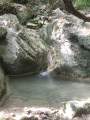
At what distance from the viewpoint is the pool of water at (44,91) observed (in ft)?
20.8

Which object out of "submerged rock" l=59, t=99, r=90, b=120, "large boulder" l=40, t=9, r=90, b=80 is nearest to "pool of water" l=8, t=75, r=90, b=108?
"large boulder" l=40, t=9, r=90, b=80

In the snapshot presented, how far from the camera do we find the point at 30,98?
660 cm

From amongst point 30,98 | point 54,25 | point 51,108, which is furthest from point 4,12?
point 51,108

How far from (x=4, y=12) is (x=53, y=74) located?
3288 millimetres

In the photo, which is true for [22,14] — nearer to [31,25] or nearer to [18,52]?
[31,25]

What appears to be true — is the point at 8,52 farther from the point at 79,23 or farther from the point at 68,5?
the point at 68,5

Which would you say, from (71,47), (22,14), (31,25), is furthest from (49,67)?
(22,14)

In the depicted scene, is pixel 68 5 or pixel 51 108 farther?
pixel 51 108

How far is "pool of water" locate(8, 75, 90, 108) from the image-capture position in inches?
250

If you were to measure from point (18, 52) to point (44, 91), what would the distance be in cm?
175

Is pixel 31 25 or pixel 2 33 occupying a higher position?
pixel 2 33

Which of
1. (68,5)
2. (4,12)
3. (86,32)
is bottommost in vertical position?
(86,32)

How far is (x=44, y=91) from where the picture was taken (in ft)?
23.3

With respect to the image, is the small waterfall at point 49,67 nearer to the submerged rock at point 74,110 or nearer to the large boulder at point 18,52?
the large boulder at point 18,52
